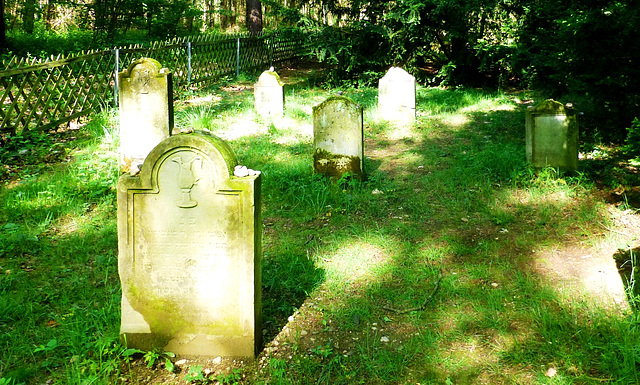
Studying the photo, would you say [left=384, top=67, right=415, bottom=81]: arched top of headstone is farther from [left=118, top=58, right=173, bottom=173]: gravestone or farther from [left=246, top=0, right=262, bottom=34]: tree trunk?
[left=246, top=0, right=262, bottom=34]: tree trunk

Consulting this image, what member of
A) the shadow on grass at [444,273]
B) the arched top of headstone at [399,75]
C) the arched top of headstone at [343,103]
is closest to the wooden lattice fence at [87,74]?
the shadow on grass at [444,273]

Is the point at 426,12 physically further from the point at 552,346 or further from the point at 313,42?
the point at 552,346

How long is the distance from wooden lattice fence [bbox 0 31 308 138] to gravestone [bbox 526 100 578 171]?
746 cm

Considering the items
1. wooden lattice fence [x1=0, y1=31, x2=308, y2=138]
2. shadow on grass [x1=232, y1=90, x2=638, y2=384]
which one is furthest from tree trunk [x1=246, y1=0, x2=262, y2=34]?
shadow on grass [x1=232, y1=90, x2=638, y2=384]

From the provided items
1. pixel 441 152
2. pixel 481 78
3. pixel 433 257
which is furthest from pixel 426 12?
pixel 433 257

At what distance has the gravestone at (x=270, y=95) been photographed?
10.5m

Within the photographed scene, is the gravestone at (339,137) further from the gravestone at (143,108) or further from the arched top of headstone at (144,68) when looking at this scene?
the arched top of headstone at (144,68)

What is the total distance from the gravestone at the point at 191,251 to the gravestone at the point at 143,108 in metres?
4.12

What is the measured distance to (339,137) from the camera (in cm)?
704

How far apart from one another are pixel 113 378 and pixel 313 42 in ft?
38.1

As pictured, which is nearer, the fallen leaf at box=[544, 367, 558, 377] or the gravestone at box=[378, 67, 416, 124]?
the fallen leaf at box=[544, 367, 558, 377]

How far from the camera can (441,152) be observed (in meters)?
8.30

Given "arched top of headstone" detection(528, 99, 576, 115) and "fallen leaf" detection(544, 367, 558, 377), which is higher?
"arched top of headstone" detection(528, 99, 576, 115)

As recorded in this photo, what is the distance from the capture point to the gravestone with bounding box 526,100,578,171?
6727 millimetres
